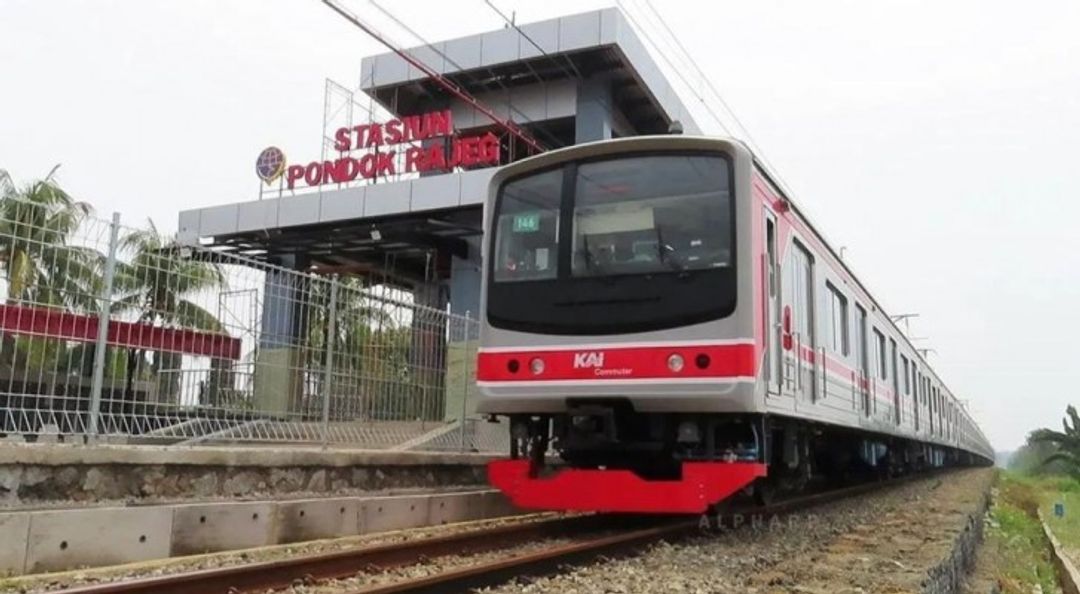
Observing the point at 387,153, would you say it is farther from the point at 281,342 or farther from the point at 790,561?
the point at 790,561

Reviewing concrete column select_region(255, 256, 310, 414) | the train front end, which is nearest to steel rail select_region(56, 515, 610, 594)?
the train front end

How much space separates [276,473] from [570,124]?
19.4m

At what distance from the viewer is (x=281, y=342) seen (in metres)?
8.41

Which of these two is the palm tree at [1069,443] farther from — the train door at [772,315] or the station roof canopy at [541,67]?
the train door at [772,315]

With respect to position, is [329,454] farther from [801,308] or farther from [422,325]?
[801,308]

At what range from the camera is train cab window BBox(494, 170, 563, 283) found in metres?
7.64

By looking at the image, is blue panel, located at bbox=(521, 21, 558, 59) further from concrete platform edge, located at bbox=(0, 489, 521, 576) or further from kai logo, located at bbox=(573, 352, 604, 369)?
kai logo, located at bbox=(573, 352, 604, 369)

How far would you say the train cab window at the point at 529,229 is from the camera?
7.64 meters

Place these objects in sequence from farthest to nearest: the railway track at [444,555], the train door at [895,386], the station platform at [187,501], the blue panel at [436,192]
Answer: the blue panel at [436,192] < the train door at [895,386] < the station platform at [187,501] < the railway track at [444,555]

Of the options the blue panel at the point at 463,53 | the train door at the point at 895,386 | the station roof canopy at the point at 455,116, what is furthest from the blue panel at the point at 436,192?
the train door at the point at 895,386

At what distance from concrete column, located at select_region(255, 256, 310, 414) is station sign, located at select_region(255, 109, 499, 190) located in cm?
1488

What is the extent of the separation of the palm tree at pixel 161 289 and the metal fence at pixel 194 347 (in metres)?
0.01

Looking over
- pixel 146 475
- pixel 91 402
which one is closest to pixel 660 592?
pixel 146 475

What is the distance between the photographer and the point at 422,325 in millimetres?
10578
